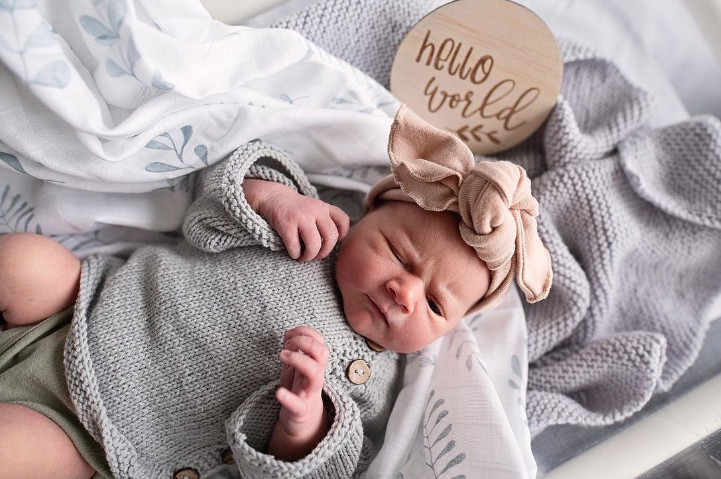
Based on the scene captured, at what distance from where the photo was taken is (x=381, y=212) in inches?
38.4

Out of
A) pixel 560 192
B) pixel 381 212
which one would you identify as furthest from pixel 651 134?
pixel 381 212

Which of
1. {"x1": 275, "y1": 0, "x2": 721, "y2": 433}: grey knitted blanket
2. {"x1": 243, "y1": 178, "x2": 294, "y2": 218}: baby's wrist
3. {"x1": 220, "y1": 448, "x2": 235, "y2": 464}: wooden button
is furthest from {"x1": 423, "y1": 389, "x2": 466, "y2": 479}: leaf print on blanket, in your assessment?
{"x1": 243, "y1": 178, "x2": 294, "y2": 218}: baby's wrist

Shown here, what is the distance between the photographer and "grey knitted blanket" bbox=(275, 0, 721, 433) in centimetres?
111

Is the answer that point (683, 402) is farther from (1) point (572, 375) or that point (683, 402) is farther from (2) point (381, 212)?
(2) point (381, 212)

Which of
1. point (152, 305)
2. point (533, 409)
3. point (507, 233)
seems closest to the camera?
point (507, 233)

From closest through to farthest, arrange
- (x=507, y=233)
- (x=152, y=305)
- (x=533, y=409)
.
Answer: (x=507, y=233)
(x=152, y=305)
(x=533, y=409)

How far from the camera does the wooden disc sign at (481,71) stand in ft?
3.53

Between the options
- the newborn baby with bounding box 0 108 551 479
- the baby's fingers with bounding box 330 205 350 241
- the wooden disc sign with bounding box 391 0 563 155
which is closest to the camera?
the newborn baby with bounding box 0 108 551 479

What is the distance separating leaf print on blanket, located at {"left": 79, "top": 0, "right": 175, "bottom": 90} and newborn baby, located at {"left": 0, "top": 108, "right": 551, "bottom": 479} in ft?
0.63

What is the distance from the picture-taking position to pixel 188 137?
0.97 m

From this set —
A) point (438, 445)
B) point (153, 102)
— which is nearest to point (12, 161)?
point (153, 102)

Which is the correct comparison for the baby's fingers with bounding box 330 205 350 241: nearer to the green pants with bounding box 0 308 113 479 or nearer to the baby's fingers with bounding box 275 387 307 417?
the baby's fingers with bounding box 275 387 307 417

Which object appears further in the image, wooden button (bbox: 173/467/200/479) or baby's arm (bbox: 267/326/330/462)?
wooden button (bbox: 173/467/200/479)

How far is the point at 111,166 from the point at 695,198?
1.06 m
